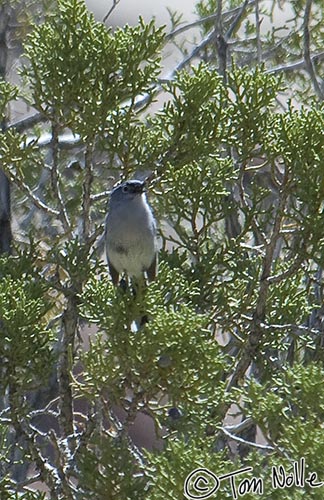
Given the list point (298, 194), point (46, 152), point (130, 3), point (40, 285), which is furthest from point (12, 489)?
point (130, 3)

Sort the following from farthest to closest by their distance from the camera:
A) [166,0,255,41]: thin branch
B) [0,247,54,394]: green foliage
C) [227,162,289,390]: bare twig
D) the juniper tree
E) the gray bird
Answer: [166,0,255,41]: thin branch, the gray bird, [227,162,289,390]: bare twig, [0,247,54,394]: green foliage, the juniper tree

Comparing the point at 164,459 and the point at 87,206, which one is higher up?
the point at 87,206

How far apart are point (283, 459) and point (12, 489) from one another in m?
0.83

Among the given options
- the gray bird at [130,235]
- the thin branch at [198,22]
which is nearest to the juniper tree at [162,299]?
the gray bird at [130,235]

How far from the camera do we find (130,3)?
9.11 metres

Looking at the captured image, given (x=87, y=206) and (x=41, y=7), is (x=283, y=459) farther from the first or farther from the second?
(x=41, y=7)

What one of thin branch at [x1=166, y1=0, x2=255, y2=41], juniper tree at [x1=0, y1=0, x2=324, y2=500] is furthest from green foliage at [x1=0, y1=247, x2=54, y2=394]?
thin branch at [x1=166, y1=0, x2=255, y2=41]

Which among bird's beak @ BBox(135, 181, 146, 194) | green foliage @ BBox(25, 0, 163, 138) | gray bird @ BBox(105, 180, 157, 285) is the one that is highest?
green foliage @ BBox(25, 0, 163, 138)

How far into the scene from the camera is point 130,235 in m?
3.23

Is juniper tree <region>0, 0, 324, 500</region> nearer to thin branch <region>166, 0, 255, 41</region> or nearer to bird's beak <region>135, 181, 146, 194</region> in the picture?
bird's beak <region>135, 181, 146, 194</region>

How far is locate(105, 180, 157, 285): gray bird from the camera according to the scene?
10.4 ft

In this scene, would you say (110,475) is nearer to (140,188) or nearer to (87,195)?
(87,195)

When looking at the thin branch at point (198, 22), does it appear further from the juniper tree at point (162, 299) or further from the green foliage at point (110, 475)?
the green foliage at point (110, 475)

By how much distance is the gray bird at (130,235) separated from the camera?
3.16 meters
